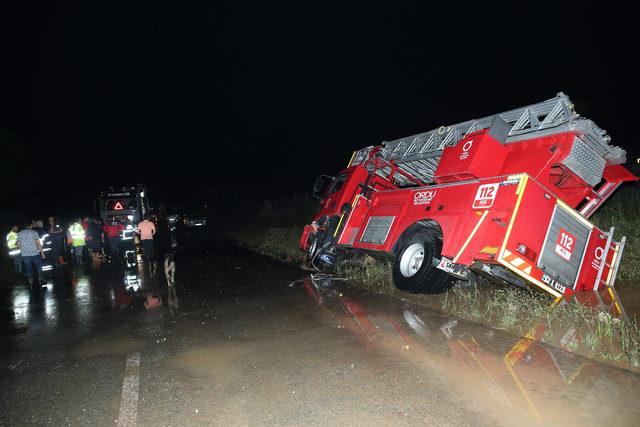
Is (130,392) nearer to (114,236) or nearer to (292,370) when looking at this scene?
(292,370)

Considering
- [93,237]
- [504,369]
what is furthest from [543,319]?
[93,237]

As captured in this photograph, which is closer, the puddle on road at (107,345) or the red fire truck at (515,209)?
the puddle on road at (107,345)

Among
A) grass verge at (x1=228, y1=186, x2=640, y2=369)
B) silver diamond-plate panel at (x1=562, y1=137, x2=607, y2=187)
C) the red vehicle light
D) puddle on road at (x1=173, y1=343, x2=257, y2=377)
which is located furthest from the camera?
silver diamond-plate panel at (x1=562, y1=137, x2=607, y2=187)

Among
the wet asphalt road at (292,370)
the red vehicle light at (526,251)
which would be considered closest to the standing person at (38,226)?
the wet asphalt road at (292,370)

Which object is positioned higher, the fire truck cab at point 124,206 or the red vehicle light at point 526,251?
the red vehicle light at point 526,251

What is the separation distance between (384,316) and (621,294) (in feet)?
12.3

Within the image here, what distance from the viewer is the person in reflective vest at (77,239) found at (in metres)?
14.8

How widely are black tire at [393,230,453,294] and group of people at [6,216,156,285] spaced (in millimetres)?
7556

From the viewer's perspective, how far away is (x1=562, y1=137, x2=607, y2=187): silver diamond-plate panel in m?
6.21

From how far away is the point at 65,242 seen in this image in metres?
16.0

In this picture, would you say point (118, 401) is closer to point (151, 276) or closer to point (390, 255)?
point (390, 255)

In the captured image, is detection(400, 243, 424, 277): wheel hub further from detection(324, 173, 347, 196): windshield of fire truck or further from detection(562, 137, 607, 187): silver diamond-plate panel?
detection(324, 173, 347, 196): windshield of fire truck

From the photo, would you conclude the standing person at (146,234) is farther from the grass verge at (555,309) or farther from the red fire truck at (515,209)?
the red fire truck at (515,209)

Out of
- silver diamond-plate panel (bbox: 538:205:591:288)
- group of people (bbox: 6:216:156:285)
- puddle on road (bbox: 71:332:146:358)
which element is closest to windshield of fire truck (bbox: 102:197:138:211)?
group of people (bbox: 6:216:156:285)
